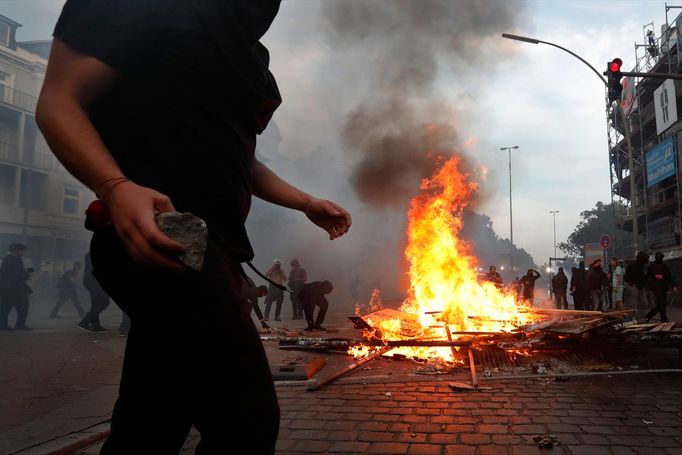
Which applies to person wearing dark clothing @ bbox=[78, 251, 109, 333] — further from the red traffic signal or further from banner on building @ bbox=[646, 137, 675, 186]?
banner on building @ bbox=[646, 137, 675, 186]

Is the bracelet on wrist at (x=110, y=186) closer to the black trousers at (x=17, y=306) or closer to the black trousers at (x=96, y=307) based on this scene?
the black trousers at (x=96, y=307)

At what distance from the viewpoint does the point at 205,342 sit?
106 centimetres

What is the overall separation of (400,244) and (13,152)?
1001 inches

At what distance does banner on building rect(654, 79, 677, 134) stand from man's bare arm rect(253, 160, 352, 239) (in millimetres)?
27474

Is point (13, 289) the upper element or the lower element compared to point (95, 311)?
upper

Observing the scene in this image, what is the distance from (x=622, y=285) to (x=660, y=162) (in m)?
13.3

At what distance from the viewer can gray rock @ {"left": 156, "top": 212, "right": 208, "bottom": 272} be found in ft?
3.18

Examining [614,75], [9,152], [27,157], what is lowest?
[614,75]

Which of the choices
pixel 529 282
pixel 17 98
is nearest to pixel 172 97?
pixel 529 282

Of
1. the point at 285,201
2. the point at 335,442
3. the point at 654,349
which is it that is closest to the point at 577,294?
the point at 654,349

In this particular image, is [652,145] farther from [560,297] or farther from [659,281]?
[659,281]

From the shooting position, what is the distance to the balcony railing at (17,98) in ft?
74.1

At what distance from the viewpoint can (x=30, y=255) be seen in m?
22.7

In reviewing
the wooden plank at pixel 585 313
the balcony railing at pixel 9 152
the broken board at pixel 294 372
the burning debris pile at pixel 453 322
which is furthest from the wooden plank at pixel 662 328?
the balcony railing at pixel 9 152
